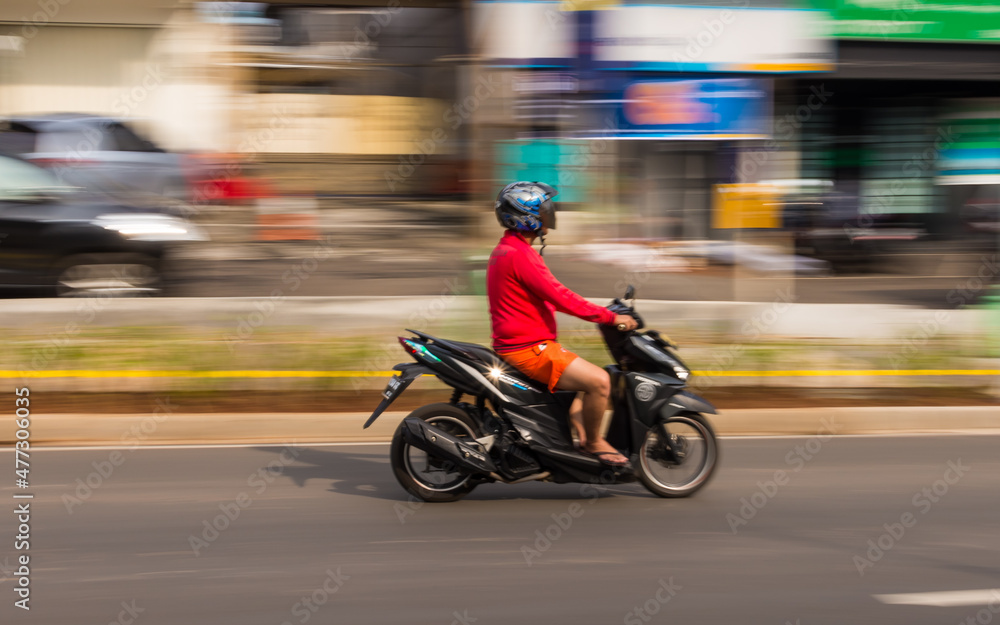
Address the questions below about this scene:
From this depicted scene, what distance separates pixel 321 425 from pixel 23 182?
5.41 m

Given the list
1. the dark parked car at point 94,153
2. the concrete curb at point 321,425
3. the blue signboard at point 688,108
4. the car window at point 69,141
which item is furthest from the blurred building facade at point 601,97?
the concrete curb at point 321,425

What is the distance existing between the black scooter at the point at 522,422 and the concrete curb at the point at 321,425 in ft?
5.91

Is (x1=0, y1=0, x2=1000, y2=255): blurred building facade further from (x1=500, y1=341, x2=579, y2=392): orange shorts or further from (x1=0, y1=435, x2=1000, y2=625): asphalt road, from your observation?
(x1=500, y1=341, x2=579, y2=392): orange shorts

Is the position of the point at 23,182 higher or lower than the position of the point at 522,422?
higher

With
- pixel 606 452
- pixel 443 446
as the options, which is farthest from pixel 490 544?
pixel 606 452

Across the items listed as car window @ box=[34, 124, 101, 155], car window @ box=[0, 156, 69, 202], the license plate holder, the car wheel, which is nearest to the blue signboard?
car window @ box=[34, 124, 101, 155]

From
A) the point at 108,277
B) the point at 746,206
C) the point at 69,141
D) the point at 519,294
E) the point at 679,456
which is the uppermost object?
the point at 69,141

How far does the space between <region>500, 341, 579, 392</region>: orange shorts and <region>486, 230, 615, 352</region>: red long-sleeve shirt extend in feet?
0.13

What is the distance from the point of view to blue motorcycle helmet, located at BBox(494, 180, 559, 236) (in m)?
5.94

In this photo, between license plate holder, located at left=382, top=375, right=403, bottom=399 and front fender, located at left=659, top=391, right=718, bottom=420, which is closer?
license plate holder, located at left=382, top=375, right=403, bottom=399

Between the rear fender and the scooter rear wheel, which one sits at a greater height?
the rear fender

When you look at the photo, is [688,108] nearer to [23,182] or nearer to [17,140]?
[17,140]

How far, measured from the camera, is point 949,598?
4.79 metres

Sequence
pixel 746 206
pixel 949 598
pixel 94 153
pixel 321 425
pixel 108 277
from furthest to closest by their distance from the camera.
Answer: pixel 746 206, pixel 94 153, pixel 108 277, pixel 321 425, pixel 949 598
